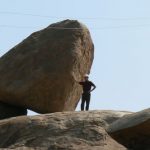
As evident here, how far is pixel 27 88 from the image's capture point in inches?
746

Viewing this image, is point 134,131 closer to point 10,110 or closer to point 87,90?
point 87,90

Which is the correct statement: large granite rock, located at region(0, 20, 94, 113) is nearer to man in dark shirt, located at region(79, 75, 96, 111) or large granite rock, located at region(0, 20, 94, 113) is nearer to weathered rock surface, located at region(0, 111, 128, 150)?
man in dark shirt, located at region(79, 75, 96, 111)

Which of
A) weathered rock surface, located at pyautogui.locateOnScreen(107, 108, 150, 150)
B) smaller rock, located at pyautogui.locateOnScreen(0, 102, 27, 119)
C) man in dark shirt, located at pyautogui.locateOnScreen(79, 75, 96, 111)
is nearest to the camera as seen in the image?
weathered rock surface, located at pyautogui.locateOnScreen(107, 108, 150, 150)

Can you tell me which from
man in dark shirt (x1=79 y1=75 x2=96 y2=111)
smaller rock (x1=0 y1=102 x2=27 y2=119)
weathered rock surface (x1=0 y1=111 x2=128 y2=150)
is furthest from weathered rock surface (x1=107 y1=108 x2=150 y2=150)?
smaller rock (x1=0 y1=102 x2=27 y2=119)

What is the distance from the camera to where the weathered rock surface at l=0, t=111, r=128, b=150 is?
43.9ft

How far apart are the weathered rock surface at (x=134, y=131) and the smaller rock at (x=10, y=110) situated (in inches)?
388

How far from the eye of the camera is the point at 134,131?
33.5 feet

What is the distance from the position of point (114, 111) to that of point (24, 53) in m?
6.04

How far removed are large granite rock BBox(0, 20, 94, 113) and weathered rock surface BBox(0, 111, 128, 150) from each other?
345cm

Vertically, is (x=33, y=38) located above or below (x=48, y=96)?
above

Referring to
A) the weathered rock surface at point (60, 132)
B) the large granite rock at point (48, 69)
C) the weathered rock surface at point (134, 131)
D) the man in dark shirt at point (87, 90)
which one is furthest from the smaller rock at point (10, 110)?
the weathered rock surface at point (134, 131)

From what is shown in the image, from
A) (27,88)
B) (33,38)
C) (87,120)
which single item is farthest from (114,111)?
(33,38)

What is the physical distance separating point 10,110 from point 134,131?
1066 cm

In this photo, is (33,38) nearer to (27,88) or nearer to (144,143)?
(27,88)
